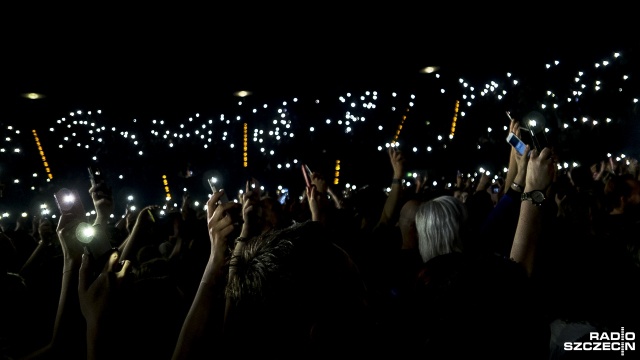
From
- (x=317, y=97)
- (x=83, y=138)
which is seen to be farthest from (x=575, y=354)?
(x=83, y=138)

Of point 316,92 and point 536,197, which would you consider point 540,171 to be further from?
point 316,92

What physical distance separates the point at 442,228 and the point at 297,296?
152 cm

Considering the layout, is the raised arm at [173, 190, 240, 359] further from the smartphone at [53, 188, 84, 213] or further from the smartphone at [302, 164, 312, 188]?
the smartphone at [302, 164, 312, 188]

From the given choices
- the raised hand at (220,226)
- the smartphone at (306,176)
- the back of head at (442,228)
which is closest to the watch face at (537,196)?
the back of head at (442,228)

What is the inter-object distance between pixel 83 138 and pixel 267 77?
6.06 m

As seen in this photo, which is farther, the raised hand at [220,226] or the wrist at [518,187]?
the wrist at [518,187]

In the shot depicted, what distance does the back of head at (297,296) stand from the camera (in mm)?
1359

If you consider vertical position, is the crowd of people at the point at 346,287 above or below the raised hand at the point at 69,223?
below

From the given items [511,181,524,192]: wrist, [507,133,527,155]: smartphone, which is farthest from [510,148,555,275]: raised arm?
[511,181,524,192]: wrist

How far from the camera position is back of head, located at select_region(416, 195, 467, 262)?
263 centimetres

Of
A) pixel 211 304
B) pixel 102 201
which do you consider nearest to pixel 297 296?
pixel 211 304

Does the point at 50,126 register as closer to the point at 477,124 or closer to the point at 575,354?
the point at 477,124

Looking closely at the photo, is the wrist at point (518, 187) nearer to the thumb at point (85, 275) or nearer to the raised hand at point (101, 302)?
the raised hand at point (101, 302)

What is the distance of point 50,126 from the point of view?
1305cm
